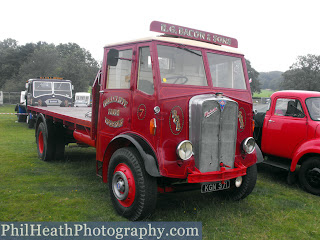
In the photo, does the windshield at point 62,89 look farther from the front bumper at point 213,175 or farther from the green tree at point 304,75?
the green tree at point 304,75

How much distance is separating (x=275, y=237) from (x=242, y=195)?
1100 millimetres

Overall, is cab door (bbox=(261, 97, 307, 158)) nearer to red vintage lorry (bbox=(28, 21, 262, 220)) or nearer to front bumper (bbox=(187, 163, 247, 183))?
red vintage lorry (bbox=(28, 21, 262, 220))

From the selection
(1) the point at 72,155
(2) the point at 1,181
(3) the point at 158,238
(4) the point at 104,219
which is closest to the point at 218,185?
(3) the point at 158,238

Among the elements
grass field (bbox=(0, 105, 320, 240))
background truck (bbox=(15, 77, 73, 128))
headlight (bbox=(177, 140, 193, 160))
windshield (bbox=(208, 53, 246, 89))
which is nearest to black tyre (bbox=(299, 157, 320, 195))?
grass field (bbox=(0, 105, 320, 240))

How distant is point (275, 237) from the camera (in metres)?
3.94

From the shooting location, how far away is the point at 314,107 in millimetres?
6156

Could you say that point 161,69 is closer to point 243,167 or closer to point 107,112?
point 107,112

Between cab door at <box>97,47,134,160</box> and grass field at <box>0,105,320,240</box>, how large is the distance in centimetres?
96

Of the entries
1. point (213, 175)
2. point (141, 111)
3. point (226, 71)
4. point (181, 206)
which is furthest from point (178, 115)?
point (181, 206)

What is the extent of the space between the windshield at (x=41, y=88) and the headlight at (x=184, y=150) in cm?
1277

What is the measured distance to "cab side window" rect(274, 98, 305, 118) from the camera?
624 cm

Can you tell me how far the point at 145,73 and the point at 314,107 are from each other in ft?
12.5

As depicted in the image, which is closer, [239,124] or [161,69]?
[161,69]

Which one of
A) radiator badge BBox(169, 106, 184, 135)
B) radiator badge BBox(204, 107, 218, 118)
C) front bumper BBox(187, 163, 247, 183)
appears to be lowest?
front bumper BBox(187, 163, 247, 183)
